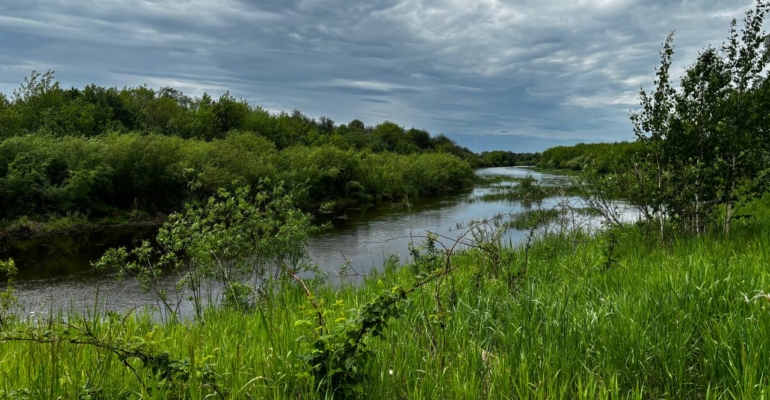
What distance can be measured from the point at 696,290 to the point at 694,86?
518 cm

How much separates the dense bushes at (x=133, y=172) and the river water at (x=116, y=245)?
2.60 metres

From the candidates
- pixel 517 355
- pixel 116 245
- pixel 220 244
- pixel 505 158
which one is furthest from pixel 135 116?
pixel 505 158

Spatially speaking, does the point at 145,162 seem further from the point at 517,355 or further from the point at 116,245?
the point at 517,355

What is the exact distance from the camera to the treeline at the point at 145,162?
21344 millimetres

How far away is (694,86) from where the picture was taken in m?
7.53

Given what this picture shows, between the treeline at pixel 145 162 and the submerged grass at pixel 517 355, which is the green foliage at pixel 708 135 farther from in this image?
the treeline at pixel 145 162

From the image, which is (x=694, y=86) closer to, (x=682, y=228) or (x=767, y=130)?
(x=767, y=130)

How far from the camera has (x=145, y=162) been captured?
2453cm


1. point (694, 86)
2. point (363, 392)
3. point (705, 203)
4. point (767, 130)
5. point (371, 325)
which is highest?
Result: point (694, 86)

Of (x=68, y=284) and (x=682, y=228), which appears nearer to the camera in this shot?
(x=682, y=228)

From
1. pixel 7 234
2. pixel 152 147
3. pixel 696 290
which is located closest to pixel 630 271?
pixel 696 290

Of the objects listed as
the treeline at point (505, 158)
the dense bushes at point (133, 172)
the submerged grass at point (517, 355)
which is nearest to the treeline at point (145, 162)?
the dense bushes at point (133, 172)

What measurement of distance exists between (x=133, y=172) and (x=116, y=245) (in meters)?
8.32

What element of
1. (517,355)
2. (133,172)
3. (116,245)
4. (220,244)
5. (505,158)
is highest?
(505,158)
